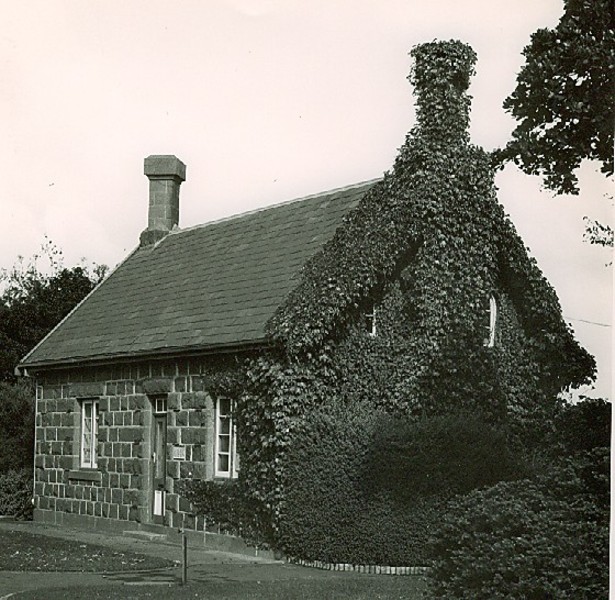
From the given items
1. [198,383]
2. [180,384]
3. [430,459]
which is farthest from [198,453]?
[430,459]

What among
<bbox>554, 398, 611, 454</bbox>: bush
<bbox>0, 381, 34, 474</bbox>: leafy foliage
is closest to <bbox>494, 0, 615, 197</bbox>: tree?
<bbox>554, 398, 611, 454</bbox>: bush

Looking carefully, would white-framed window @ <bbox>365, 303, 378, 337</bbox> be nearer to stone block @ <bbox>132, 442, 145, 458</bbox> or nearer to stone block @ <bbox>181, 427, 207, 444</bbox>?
stone block @ <bbox>181, 427, 207, 444</bbox>

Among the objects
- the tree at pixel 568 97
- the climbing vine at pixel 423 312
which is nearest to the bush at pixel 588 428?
the tree at pixel 568 97

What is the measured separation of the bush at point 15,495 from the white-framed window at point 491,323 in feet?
39.2

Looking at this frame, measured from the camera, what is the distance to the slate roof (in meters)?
19.8

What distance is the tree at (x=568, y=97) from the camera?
38.4ft

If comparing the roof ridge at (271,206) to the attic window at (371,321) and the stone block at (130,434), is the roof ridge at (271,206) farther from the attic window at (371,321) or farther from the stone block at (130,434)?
the stone block at (130,434)

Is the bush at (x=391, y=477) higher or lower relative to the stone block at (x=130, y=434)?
lower


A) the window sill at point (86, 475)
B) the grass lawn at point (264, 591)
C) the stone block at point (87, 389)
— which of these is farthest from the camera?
the stone block at point (87, 389)

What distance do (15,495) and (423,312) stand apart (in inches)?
472

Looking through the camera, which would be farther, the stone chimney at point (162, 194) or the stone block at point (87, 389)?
the stone chimney at point (162, 194)

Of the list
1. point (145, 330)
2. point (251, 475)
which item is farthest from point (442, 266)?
point (145, 330)

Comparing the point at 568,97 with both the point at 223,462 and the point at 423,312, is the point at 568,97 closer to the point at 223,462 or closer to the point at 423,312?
the point at 423,312

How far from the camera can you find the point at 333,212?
833 inches
